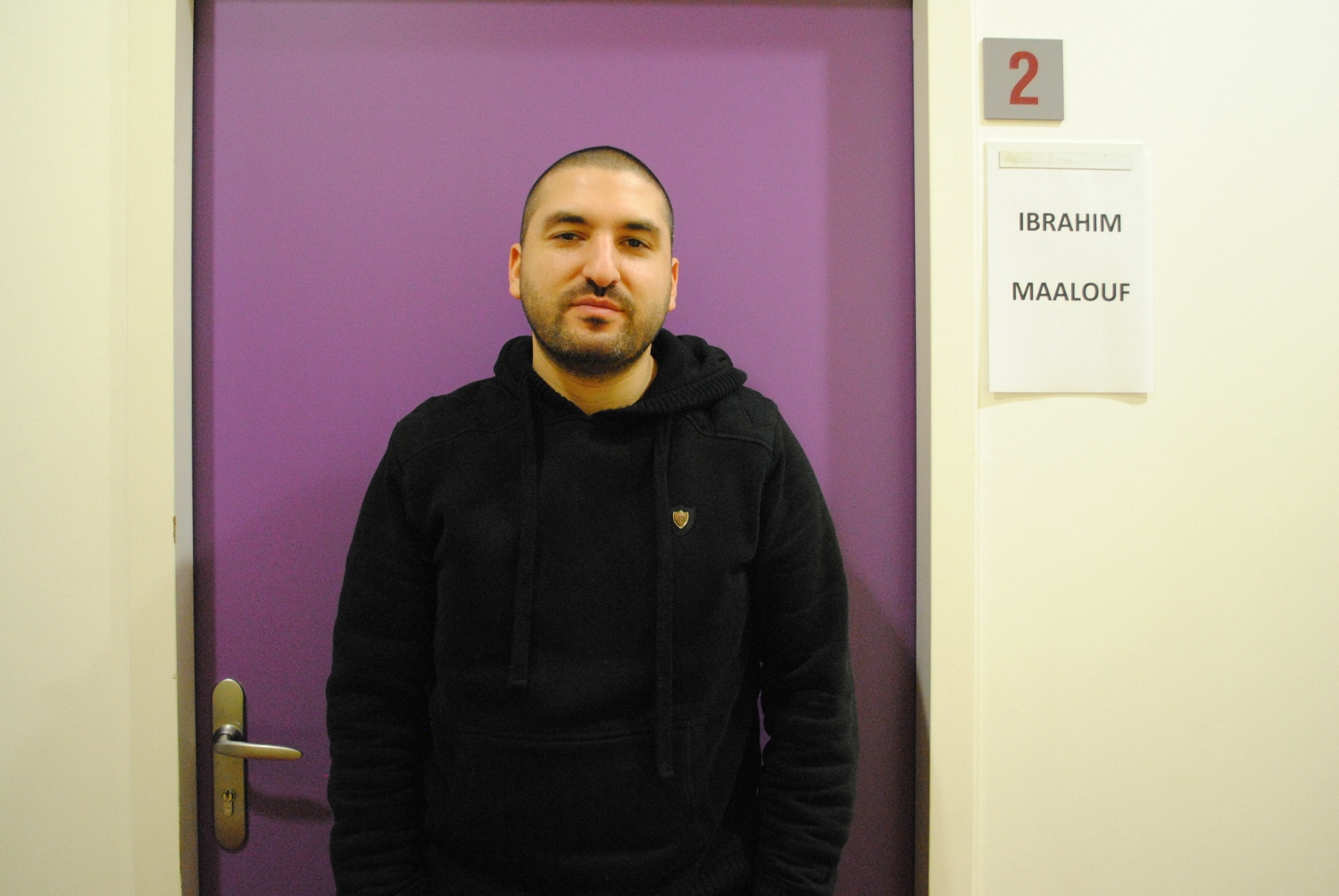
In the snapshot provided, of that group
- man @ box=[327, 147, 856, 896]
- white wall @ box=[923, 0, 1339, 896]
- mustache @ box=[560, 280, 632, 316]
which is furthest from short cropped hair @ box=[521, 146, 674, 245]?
white wall @ box=[923, 0, 1339, 896]

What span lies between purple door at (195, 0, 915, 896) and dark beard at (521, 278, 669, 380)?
0.22 m

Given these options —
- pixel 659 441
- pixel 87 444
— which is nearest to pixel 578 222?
pixel 659 441

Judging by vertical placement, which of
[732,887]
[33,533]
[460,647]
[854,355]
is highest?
[854,355]

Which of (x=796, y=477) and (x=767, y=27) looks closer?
(x=796, y=477)

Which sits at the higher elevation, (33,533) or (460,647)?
(33,533)

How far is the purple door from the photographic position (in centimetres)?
96

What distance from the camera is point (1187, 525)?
962mm

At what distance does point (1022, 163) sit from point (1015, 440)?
404mm

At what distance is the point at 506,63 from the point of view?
97 centimetres

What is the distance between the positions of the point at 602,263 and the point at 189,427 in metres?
0.69

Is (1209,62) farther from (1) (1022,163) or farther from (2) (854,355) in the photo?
(2) (854,355)

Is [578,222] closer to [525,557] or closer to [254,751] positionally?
[525,557]

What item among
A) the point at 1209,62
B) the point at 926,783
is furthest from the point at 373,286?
the point at 1209,62

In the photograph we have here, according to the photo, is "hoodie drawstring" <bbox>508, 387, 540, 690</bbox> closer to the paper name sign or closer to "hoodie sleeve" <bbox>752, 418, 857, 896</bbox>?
"hoodie sleeve" <bbox>752, 418, 857, 896</bbox>
